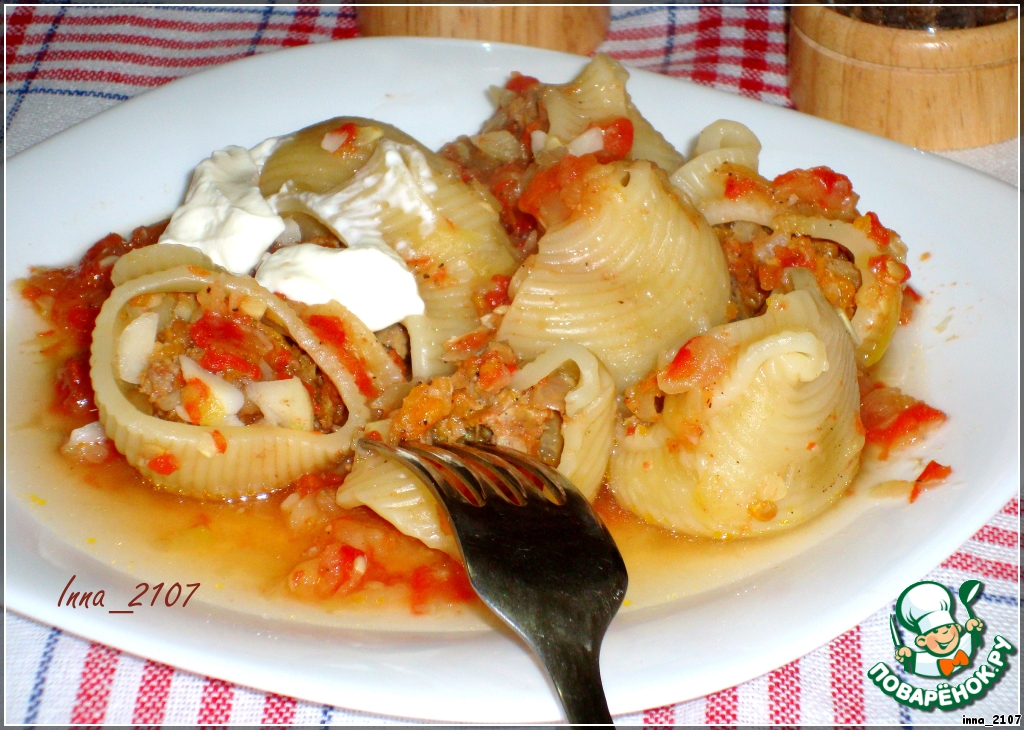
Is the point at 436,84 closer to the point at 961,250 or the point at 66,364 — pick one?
the point at 66,364

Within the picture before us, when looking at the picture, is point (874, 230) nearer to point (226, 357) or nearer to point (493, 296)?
point (493, 296)

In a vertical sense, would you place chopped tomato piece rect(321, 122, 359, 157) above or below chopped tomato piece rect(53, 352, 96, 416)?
above

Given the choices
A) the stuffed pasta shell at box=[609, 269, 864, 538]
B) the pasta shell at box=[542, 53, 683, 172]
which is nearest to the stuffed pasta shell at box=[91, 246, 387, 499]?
the stuffed pasta shell at box=[609, 269, 864, 538]

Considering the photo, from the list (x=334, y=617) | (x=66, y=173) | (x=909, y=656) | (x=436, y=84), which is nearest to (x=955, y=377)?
(x=909, y=656)

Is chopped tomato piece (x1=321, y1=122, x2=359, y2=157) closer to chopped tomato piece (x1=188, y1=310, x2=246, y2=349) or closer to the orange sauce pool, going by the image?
chopped tomato piece (x1=188, y1=310, x2=246, y2=349)

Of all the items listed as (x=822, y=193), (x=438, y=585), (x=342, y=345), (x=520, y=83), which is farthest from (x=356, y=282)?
(x=822, y=193)

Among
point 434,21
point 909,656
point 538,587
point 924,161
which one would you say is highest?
point 434,21

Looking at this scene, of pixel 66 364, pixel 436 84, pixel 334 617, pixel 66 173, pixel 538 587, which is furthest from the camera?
pixel 436 84

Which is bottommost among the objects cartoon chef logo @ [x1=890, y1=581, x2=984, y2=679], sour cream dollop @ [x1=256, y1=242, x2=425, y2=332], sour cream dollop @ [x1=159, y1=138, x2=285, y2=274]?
cartoon chef logo @ [x1=890, y1=581, x2=984, y2=679]
